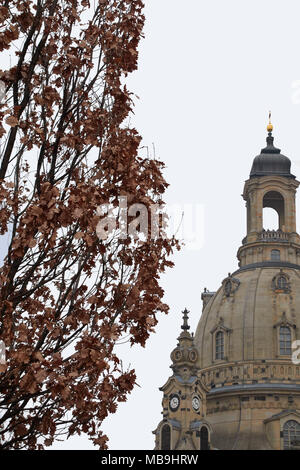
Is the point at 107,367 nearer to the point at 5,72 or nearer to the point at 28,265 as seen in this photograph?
the point at 28,265


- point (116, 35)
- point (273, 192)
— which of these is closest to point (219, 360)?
point (273, 192)

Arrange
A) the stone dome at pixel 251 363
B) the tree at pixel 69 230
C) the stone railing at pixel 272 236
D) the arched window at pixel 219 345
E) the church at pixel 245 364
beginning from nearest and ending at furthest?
the tree at pixel 69 230 < the church at pixel 245 364 < the stone dome at pixel 251 363 < the arched window at pixel 219 345 < the stone railing at pixel 272 236

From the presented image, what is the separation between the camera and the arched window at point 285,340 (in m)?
72.6

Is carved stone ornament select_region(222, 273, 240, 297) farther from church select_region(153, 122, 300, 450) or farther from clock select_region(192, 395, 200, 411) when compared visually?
clock select_region(192, 395, 200, 411)

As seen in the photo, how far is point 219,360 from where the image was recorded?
74000mm

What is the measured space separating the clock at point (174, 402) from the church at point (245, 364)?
95mm

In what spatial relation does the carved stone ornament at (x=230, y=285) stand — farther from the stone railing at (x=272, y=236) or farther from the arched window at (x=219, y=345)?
the stone railing at (x=272, y=236)

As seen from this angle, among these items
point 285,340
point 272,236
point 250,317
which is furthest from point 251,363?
point 272,236

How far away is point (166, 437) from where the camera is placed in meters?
66.6

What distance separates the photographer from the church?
68.1 m

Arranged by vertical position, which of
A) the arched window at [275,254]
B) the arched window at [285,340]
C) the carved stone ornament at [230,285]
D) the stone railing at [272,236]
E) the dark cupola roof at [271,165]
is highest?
the dark cupola roof at [271,165]

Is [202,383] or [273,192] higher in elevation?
[273,192]

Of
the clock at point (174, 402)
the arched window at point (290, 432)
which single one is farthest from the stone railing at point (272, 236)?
the clock at point (174, 402)

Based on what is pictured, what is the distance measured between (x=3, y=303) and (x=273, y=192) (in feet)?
249
